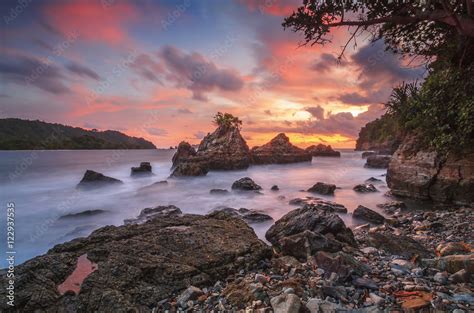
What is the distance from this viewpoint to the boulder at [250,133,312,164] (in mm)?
49719

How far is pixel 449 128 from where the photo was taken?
436 inches

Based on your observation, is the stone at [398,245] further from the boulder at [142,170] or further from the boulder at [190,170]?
the boulder at [142,170]

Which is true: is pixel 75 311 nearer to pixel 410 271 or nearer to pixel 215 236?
pixel 215 236

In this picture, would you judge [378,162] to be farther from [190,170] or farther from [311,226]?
[311,226]

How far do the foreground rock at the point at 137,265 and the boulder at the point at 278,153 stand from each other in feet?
140

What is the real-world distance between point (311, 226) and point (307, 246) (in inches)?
63.4

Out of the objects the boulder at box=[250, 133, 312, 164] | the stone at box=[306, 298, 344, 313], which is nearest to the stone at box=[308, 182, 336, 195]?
the stone at box=[306, 298, 344, 313]

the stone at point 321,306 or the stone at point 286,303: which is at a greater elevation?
the stone at point 286,303

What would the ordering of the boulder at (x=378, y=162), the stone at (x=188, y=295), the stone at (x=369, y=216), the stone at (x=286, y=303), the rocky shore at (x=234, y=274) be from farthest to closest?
the boulder at (x=378, y=162) → the stone at (x=369, y=216) → the stone at (x=188, y=295) → the rocky shore at (x=234, y=274) → the stone at (x=286, y=303)

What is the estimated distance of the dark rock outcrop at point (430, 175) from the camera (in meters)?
11.3

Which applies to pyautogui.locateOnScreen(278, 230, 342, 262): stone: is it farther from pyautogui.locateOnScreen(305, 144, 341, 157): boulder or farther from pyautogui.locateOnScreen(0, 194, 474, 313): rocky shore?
pyautogui.locateOnScreen(305, 144, 341, 157): boulder

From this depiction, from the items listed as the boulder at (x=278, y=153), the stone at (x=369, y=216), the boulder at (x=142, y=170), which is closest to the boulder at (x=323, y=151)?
the boulder at (x=278, y=153)

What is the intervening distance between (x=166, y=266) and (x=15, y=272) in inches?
97.7

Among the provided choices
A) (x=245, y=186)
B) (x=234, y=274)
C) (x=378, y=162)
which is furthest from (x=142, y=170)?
(x=378, y=162)
